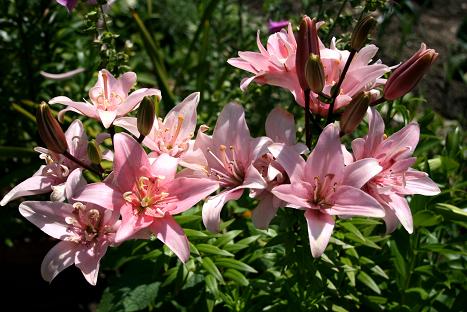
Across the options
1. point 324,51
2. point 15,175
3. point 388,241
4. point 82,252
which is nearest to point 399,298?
point 388,241

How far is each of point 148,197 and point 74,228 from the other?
172mm

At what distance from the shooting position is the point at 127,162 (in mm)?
1094

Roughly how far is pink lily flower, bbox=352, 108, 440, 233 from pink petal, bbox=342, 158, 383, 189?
0.19 feet

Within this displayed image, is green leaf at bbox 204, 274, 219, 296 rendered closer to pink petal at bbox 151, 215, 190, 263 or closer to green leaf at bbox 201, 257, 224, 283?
green leaf at bbox 201, 257, 224, 283

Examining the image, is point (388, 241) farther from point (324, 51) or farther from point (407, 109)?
point (324, 51)

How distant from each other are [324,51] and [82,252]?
607 mm

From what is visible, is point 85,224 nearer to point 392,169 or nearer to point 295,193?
point 295,193

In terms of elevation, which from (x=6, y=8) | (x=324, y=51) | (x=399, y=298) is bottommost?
(x=399, y=298)

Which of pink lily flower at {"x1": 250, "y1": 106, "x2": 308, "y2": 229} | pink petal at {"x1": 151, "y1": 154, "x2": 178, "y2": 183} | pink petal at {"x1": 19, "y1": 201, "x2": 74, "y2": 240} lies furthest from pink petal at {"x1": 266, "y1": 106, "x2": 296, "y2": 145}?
pink petal at {"x1": 19, "y1": 201, "x2": 74, "y2": 240}

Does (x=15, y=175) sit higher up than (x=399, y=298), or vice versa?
(x=15, y=175)

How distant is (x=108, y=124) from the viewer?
3.81 ft

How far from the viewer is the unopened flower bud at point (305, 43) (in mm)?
1098

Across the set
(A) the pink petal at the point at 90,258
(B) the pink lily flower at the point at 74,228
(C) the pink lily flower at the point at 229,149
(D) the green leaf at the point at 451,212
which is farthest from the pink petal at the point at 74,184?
(D) the green leaf at the point at 451,212

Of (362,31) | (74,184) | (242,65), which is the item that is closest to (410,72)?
(362,31)
